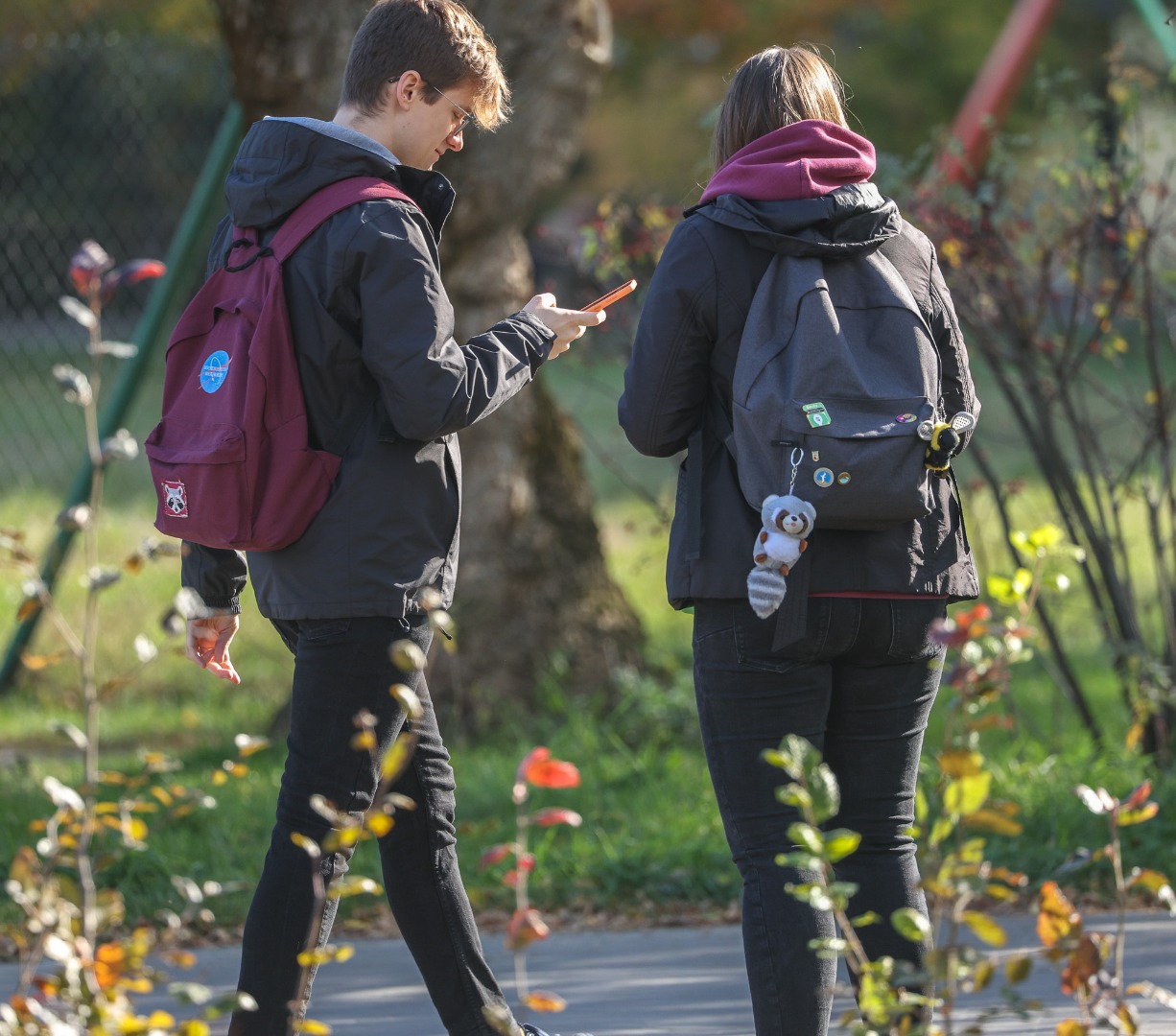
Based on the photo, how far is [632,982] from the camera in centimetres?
360

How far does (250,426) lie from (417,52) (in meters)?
0.69

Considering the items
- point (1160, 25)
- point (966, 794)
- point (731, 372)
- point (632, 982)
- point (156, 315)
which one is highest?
point (1160, 25)

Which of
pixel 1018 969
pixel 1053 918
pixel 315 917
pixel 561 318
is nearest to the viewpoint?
pixel 1018 969

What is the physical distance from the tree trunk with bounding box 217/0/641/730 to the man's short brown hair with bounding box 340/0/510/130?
8.29ft

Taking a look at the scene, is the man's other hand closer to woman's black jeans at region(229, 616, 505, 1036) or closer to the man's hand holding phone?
woman's black jeans at region(229, 616, 505, 1036)

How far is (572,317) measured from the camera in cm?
276

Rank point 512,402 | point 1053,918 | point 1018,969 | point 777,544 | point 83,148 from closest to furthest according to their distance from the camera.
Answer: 1. point 1018,969
2. point 1053,918
3. point 777,544
4. point 512,402
5. point 83,148

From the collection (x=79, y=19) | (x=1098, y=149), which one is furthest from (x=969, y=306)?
(x=79, y=19)

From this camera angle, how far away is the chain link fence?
22.1 feet

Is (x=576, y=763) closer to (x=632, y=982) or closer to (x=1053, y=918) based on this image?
(x=632, y=982)

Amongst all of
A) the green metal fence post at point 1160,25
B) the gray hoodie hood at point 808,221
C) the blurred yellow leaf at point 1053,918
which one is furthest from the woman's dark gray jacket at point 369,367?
the green metal fence post at point 1160,25

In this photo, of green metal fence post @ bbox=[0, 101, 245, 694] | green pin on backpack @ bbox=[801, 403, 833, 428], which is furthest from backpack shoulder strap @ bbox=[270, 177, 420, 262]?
green metal fence post @ bbox=[0, 101, 245, 694]

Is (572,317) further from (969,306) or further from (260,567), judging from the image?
(969,306)

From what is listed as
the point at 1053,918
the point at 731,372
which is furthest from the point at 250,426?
the point at 1053,918
